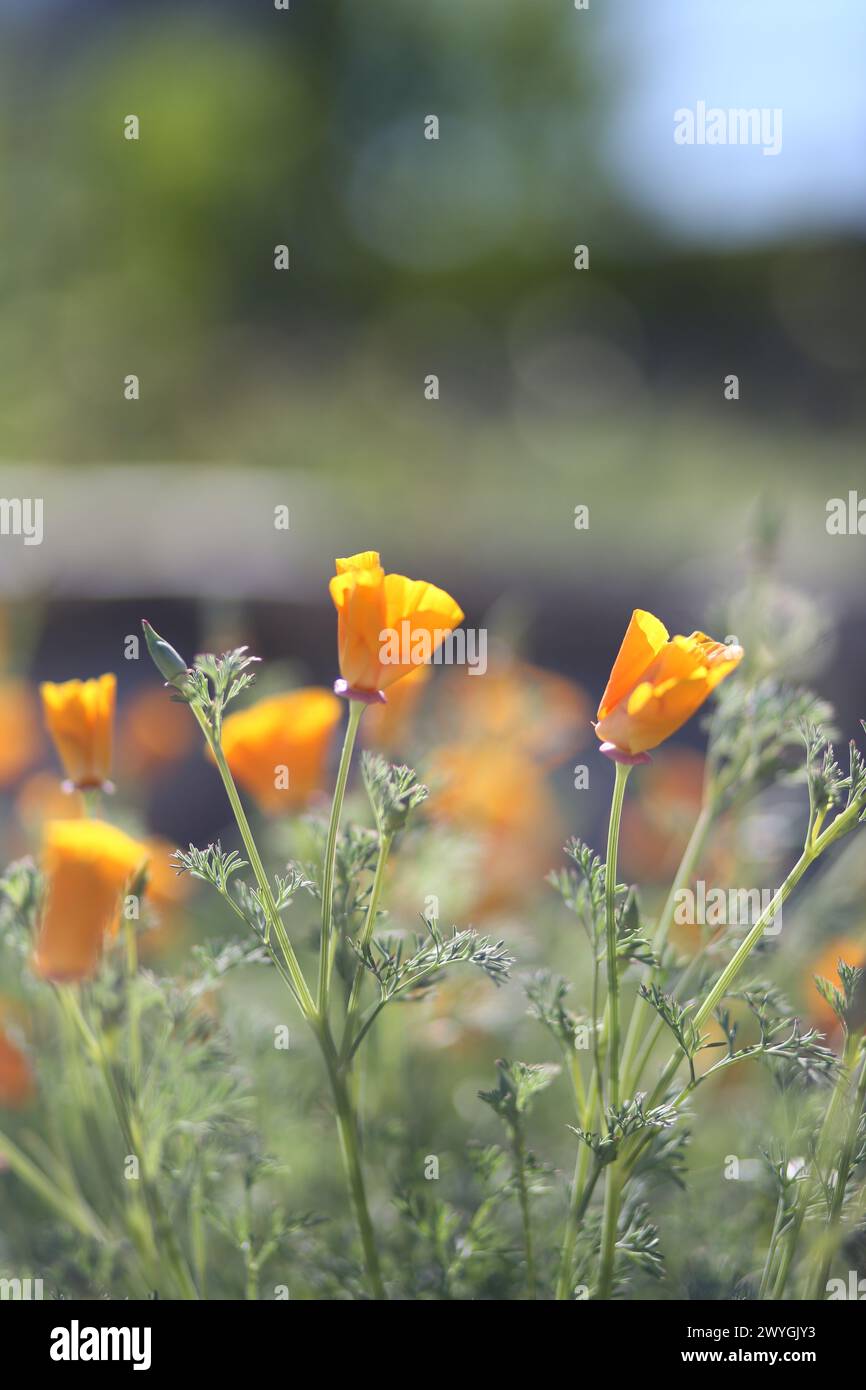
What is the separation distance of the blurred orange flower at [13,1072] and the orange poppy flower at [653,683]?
0.46 m

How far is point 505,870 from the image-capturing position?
1.11m

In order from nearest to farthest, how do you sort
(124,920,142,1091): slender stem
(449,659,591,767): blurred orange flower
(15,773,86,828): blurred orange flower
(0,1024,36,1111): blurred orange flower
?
1. (124,920,142,1091): slender stem
2. (0,1024,36,1111): blurred orange flower
3. (15,773,86,828): blurred orange flower
4. (449,659,591,767): blurred orange flower

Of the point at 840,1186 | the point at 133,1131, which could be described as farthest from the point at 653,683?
the point at 133,1131

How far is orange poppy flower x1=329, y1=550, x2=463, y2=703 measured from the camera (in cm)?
54

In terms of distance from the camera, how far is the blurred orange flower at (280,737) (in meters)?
0.70

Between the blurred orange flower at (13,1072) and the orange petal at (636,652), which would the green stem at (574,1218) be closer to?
the orange petal at (636,652)

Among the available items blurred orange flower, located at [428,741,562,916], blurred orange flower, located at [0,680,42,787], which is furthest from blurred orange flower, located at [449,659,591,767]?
blurred orange flower, located at [0,680,42,787]

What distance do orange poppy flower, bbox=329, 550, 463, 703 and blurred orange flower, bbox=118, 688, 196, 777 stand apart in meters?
0.69

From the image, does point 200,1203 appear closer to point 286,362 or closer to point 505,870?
point 505,870

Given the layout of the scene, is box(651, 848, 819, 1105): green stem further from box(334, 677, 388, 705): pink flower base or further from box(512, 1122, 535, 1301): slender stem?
box(334, 677, 388, 705): pink flower base

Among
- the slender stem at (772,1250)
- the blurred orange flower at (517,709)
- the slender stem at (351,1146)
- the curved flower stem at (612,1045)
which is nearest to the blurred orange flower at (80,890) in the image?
the slender stem at (351,1146)

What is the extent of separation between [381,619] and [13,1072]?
44 centimetres

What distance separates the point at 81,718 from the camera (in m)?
0.61
